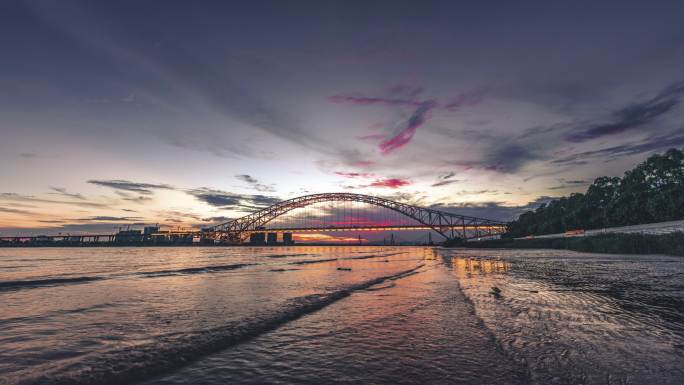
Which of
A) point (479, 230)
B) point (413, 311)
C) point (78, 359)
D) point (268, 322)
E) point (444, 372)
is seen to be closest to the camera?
point (444, 372)

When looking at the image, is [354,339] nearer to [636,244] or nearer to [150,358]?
[150,358]

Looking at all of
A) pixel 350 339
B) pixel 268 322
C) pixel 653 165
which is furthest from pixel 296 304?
pixel 653 165

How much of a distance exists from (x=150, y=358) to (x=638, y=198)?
6541cm

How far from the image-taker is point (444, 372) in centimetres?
371

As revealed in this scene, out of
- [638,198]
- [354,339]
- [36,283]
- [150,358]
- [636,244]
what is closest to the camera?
[150,358]

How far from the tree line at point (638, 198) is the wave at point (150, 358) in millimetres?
56899

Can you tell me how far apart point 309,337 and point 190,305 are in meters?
4.41

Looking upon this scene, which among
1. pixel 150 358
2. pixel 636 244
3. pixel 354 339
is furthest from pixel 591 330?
pixel 636 244

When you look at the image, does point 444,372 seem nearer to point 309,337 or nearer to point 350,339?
point 350,339

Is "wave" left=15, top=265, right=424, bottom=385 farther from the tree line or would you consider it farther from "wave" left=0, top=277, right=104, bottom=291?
the tree line

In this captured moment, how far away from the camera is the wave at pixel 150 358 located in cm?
378

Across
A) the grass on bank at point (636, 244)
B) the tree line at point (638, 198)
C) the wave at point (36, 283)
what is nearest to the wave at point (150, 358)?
the wave at point (36, 283)

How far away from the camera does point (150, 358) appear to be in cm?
438

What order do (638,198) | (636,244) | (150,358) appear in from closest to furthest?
(150,358)
(636,244)
(638,198)
